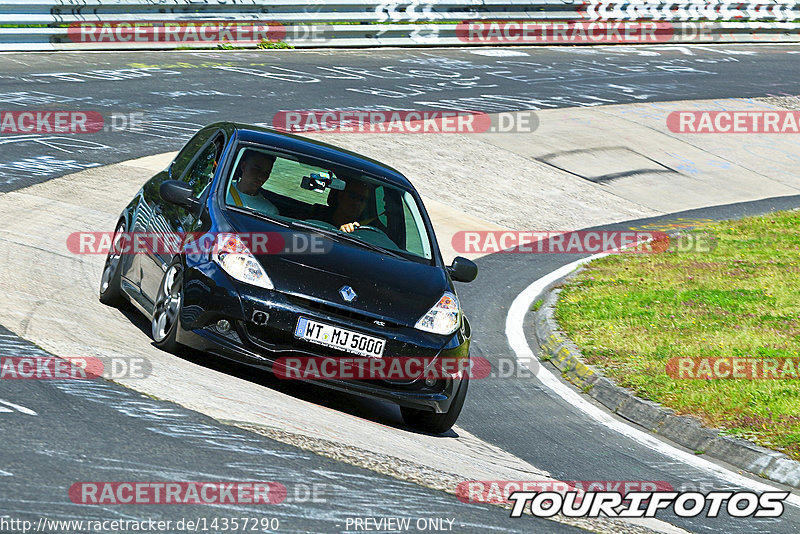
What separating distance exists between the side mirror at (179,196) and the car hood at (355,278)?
353 mm

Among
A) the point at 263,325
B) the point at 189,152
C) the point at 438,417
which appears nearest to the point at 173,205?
the point at 189,152

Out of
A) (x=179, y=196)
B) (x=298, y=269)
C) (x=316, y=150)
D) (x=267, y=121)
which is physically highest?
(x=316, y=150)

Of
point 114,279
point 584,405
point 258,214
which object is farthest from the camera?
point 584,405

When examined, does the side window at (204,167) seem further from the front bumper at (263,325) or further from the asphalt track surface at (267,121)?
the asphalt track surface at (267,121)

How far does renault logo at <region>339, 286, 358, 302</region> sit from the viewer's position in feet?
23.8

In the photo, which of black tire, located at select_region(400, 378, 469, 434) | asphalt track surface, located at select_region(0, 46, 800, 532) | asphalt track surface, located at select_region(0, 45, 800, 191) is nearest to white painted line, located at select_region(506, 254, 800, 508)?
asphalt track surface, located at select_region(0, 46, 800, 532)

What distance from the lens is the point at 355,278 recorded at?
7445mm

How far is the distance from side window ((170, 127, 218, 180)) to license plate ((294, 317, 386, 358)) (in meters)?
2.38

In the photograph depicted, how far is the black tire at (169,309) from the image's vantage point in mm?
7398

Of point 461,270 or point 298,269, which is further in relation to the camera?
point 461,270

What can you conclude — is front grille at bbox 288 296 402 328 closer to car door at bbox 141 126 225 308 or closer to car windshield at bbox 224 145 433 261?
car windshield at bbox 224 145 433 261

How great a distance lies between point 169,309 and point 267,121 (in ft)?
34.8

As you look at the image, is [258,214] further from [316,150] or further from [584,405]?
[584,405]

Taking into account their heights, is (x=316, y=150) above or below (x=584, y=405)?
above
